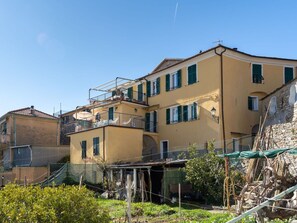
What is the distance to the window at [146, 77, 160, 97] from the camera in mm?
34178

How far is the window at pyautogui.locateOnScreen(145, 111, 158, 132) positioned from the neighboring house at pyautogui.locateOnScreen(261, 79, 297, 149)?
1085cm

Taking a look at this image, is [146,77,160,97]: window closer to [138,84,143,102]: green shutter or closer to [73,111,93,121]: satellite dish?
[138,84,143,102]: green shutter

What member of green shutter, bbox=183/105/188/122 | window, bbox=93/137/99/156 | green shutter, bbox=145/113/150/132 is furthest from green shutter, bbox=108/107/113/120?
green shutter, bbox=183/105/188/122

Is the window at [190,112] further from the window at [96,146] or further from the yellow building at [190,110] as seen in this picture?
the window at [96,146]

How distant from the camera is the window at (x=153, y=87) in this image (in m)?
34.2

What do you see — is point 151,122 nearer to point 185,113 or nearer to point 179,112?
point 179,112

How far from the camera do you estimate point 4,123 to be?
4269 centimetres

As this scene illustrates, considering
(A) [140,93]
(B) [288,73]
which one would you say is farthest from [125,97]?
(B) [288,73]

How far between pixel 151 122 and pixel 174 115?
304 centimetres

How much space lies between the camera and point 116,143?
3009 cm

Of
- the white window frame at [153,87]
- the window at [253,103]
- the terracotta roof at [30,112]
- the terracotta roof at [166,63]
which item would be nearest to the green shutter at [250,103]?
the window at [253,103]

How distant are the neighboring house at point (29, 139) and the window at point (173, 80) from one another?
12333mm

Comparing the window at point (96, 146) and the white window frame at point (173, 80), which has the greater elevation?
the white window frame at point (173, 80)

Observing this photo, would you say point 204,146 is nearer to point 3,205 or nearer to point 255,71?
point 255,71
